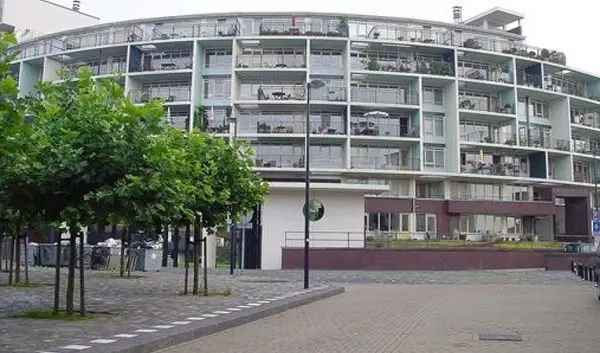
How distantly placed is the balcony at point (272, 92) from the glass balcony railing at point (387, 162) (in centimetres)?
741

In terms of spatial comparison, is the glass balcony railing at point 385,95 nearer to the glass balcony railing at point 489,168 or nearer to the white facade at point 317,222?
the glass balcony railing at point 489,168

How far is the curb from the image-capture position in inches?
359

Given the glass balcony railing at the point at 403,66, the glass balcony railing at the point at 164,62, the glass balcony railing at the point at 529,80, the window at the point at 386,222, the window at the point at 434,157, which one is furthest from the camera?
the glass balcony railing at the point at 529,80

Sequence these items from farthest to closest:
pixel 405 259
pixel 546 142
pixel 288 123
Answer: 1. pixel 546 142
2. pixel 288 123
3. pixel 405 259

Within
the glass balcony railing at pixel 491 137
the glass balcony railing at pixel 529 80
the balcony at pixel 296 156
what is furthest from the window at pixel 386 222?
the glass balcony railing at pixel 529 80

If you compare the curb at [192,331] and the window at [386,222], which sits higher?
the window at [386,222]

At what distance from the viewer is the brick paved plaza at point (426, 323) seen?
10414mm

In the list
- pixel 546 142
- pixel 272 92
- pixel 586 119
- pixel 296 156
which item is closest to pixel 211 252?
pixel 296 156

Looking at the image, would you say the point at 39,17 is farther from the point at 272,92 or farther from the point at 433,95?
the point at 433,95

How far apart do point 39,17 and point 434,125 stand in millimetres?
45943

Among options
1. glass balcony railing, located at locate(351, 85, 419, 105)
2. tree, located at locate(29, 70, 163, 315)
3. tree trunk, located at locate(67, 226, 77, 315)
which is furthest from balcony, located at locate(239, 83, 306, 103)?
tree, located at locate(29, 70, 163, 315)

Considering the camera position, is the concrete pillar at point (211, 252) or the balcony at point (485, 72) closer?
the concrete pillar at point (211, 252)

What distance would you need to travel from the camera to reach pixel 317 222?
33.4m

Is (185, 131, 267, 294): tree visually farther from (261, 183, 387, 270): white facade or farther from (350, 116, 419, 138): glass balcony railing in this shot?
(350, 116, 419, 138): glass balcony railing
